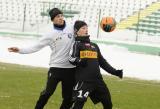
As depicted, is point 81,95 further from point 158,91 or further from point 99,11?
point 99,11

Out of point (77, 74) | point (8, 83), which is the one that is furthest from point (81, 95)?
point (8, 83)

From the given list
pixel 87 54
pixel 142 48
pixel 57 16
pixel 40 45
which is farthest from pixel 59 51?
pixel 142 48

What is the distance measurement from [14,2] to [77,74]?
29532mm

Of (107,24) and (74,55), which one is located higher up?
(107,24)

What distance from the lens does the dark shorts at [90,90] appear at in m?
7.73

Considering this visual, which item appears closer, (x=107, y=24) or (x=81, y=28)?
(x=81, y=28)

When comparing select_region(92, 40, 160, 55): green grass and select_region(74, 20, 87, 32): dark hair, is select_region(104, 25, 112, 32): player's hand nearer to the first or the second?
select_region(74, 20, 87, 32): dark hair

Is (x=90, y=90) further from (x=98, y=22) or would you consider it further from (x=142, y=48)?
(x=98, y=22)

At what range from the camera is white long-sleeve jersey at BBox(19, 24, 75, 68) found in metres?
8.40

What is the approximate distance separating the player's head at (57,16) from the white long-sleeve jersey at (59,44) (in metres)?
0.13

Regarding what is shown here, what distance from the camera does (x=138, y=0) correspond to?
36156mm

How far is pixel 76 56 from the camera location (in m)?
7.85

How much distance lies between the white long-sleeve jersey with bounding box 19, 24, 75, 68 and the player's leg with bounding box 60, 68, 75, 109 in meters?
0.11

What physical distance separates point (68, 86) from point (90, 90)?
2.63 ft
